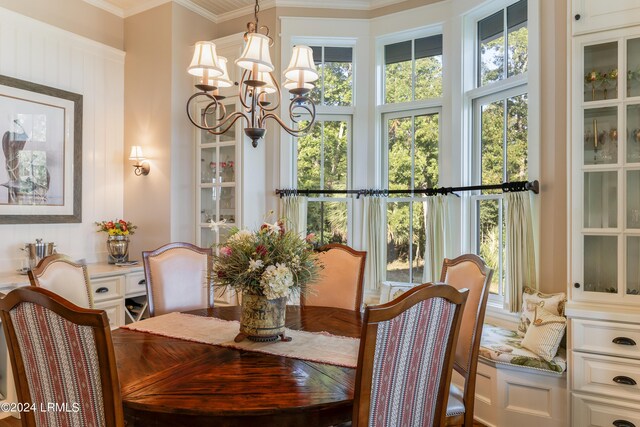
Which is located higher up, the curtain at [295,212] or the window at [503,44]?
the window at [503,44]

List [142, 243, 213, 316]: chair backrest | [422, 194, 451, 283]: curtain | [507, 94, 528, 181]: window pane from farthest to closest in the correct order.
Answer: [422, 194, 451, 283]: curtain
[507, 94, 528, 181]: window pane
[142, 243, 213, 316]: chair backrest

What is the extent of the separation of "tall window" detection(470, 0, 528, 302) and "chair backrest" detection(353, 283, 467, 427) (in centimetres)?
197

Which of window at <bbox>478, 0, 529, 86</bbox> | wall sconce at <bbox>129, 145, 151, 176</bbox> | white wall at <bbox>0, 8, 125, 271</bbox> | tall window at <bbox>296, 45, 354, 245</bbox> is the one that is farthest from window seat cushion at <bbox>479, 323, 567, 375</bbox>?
white wall at <bbox>0, 8, 125, 271</bbox>

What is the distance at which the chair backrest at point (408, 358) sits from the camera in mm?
1096

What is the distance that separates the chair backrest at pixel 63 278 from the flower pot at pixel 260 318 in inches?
38.9

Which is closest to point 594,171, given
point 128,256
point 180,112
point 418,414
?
point 418,414

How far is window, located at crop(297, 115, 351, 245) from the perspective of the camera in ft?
12.1

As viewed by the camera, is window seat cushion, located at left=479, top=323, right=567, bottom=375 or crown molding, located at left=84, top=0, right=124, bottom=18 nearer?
window seat cushion, located at left=479, top=323, right=567, bottom=375

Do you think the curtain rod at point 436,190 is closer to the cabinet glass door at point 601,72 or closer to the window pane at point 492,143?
the window pane at point 492,143

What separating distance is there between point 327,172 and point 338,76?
2.92 feet

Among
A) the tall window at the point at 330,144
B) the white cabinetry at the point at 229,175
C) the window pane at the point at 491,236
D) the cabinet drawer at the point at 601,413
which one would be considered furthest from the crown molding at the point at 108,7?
the cabinet drawer at the point at 601,413

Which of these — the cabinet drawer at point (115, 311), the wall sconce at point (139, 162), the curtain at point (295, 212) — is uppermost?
the wall sconce at point (139, 162)

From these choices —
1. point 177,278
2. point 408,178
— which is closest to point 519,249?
point 408,178

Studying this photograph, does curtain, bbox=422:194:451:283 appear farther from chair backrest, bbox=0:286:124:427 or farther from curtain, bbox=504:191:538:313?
chair backrest, bbox=0:286:124:427
